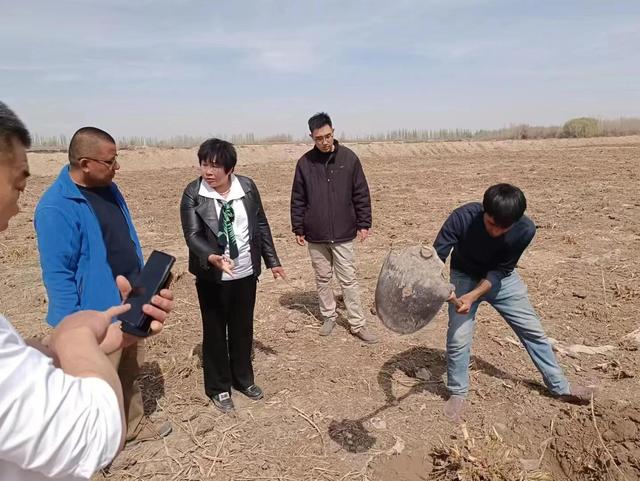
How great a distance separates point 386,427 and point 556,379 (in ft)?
4.21

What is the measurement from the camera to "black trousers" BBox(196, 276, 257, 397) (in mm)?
3395

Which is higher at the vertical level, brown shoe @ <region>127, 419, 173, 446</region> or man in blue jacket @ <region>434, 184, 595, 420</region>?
man in blue jacket @ <region>434, 184, 595, 420</region>

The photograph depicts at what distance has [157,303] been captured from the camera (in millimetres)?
1491

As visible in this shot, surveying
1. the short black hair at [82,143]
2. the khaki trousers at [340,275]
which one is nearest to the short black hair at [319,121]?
the khaki trousers at [340,275]

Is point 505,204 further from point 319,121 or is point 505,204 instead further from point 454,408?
point 319,121

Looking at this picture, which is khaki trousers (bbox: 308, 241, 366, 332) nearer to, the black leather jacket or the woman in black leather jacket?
the woman in black leather jacket

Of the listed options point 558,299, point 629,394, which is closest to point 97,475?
point 629,394

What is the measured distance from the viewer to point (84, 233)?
106 inches

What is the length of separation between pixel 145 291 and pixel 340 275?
3.23 metres

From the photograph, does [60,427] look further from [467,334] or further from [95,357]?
[467,334]

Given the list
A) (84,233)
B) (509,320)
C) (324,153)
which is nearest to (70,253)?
(84,233)

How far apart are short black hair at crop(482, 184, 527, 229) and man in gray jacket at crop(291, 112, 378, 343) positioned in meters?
1.84

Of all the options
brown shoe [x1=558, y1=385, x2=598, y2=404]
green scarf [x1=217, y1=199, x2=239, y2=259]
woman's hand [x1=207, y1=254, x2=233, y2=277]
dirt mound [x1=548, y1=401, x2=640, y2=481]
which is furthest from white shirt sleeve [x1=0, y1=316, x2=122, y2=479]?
brown shoe [x1=558, y1=385, x2=598, y2=404]

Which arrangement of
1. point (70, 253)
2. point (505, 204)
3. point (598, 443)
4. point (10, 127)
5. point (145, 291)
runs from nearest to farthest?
point (10, 127) → point (145, 291) → point (70, 253) → point (505, 204) → point (598, 443)
